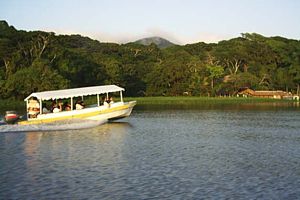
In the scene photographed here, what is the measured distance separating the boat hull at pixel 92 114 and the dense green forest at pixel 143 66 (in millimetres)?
31768

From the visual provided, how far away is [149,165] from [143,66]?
80.3 meters

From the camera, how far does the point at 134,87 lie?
89.9 m

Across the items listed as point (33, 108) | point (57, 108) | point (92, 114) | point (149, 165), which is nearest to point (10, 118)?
point (33, 108)

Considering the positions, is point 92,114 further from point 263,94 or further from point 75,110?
point 263,94

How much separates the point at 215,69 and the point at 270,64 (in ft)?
70.0

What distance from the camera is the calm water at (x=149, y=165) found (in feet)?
40.1

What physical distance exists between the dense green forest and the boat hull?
31.8m

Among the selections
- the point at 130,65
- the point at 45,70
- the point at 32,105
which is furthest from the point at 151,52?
the point at 32,105

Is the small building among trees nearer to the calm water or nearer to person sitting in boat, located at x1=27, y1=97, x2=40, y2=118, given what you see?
the calm water

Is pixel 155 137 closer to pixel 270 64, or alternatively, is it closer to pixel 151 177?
pixel 151 177

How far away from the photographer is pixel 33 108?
1176 inches

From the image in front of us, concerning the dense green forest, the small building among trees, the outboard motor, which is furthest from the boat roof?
the small building among trees

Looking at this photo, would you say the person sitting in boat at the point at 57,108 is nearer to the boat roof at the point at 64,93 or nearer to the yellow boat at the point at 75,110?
the yellow boat at the point at 75,110

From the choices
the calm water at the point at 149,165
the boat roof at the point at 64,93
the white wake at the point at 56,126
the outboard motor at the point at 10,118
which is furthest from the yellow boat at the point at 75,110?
the calm water at the point at 149,165
